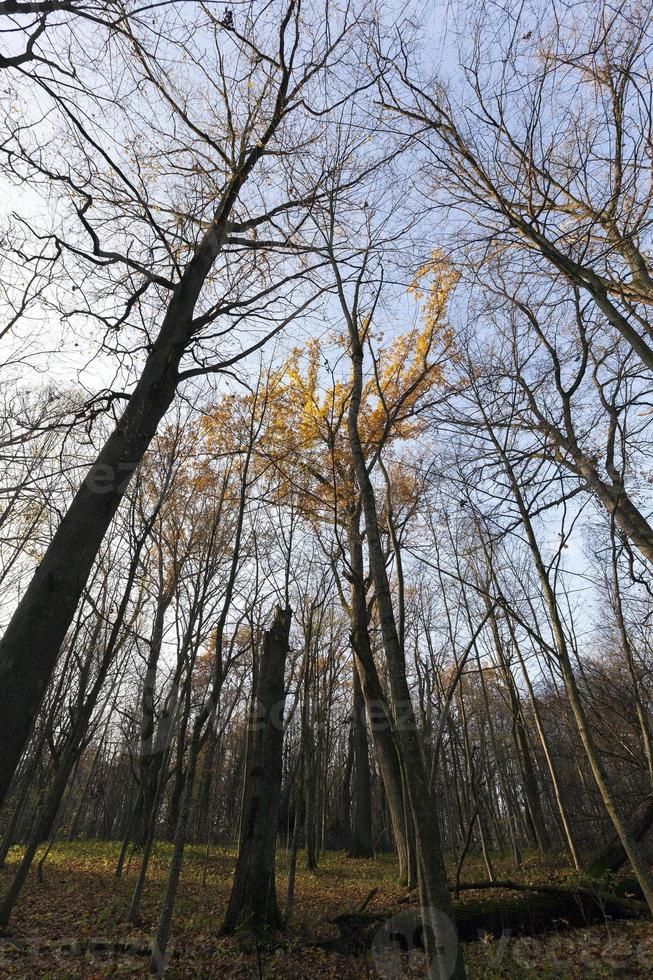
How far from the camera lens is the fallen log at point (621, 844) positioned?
250 inches

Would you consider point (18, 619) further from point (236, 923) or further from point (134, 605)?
point (134, 605)

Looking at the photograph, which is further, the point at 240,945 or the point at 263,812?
the point at 263,812

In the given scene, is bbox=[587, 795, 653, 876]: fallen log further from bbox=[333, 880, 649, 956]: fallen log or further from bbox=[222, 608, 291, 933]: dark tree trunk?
bbox=[222, 608, 291, 933]: dark tree trunk

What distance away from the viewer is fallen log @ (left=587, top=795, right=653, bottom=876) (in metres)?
6.35

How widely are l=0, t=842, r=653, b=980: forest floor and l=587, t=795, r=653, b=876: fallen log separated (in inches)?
22.3

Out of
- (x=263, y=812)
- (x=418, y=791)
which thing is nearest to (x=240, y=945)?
(x=263, y=812)

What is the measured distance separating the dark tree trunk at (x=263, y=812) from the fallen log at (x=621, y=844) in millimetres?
4635

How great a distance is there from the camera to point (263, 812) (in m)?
5.04

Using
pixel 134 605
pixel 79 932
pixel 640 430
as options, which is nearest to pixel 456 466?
pixel 640 430

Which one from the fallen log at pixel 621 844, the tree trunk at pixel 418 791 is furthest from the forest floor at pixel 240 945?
the tree trunk at pixel 418 791

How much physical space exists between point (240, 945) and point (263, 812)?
1.05 m

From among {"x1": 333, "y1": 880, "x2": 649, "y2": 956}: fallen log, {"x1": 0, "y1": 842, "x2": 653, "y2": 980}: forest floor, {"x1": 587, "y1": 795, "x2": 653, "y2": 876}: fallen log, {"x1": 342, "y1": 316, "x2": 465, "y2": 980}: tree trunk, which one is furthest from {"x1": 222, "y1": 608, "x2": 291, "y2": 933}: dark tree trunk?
{"x1": 587, "y1": 795, "x2": 653, "y2": 876}: fallen log

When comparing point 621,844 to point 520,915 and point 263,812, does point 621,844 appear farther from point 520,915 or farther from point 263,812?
point 263,812

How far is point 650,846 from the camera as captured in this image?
9.20 m
